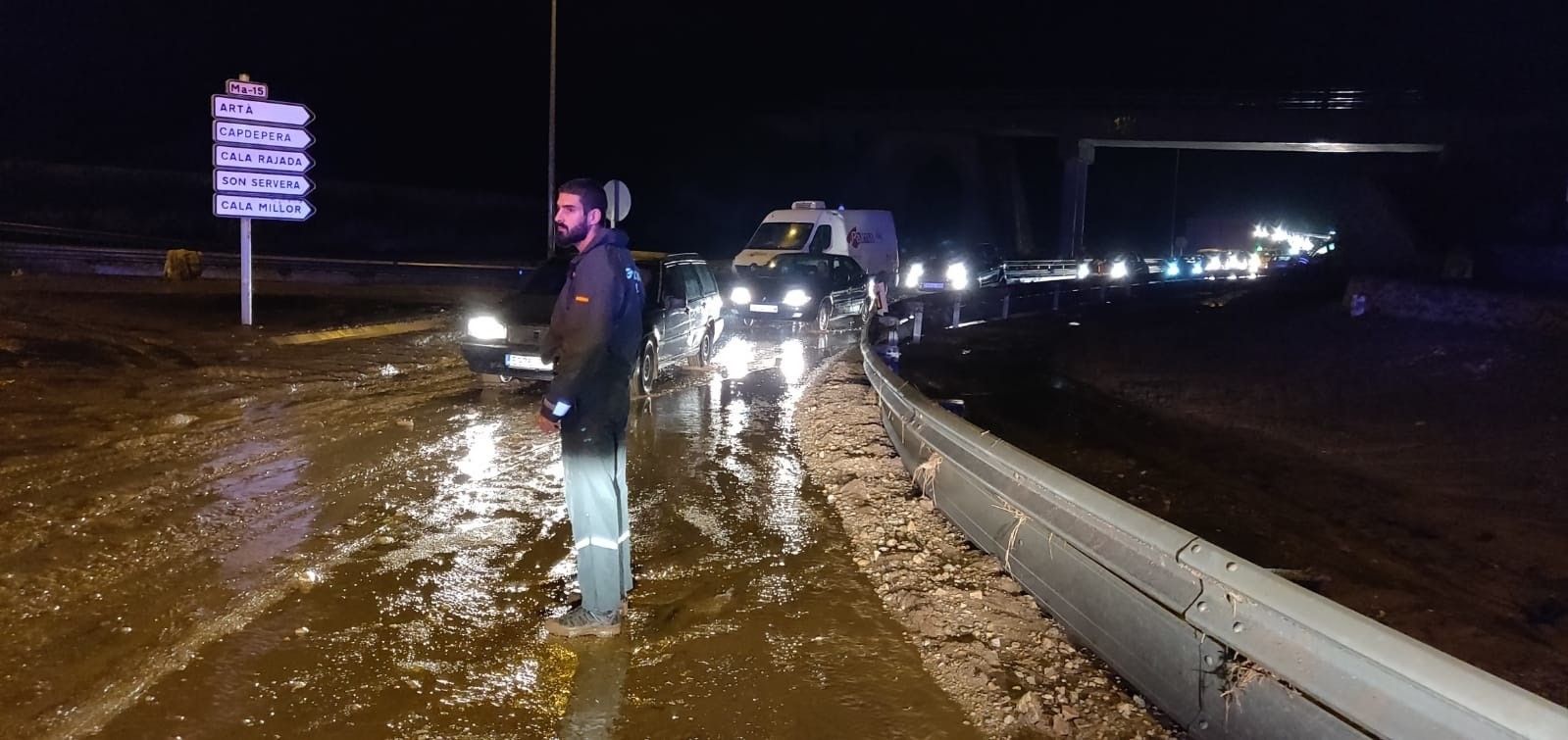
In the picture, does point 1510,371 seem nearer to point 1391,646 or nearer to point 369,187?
point 1391,646

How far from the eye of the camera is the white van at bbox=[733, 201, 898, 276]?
2331 cm

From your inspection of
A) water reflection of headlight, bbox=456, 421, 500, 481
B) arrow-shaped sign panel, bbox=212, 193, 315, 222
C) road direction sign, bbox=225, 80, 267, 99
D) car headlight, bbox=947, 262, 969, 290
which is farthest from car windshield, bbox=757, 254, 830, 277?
car headlight, bbox=947, 262, 969, 290

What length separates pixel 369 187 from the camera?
47.6 m

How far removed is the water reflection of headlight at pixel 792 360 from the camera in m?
14.5

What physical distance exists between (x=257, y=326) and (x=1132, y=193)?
275 feet

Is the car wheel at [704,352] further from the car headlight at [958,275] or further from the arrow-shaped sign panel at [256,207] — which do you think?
the car headlight at [958,275]

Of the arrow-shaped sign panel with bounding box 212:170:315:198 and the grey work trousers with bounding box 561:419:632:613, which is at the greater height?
the arrow-shaped sign panel with bounding box 212:170:315:198

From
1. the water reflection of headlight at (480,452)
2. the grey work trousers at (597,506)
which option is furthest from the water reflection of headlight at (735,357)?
the grey work trousers at (597,506)

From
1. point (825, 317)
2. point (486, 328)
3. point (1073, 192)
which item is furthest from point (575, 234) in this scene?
point (1073, 192)

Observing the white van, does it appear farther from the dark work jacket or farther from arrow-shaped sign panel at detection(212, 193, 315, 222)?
the dark work jacket

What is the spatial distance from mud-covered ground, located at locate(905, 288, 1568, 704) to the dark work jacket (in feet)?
16.0

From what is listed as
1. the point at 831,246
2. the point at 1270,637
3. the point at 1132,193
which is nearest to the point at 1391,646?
the point at 1270,637

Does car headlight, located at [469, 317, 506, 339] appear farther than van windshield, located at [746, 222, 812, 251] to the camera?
No

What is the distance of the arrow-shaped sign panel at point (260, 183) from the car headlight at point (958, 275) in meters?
18.9
